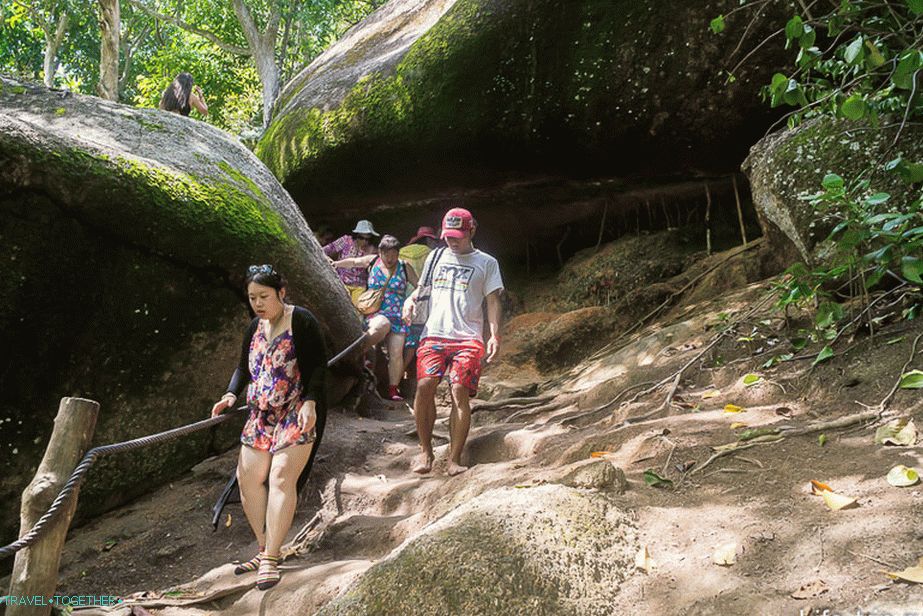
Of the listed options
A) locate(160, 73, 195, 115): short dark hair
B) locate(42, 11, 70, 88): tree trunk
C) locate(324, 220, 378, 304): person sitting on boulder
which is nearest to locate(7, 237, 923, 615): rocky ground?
locate(324, 220, 378, 304): person sitting on boulder

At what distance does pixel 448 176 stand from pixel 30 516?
6746 millimetres

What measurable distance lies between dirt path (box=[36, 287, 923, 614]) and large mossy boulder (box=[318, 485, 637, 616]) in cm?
13

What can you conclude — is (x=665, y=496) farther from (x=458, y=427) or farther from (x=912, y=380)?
(x=458, y=427)

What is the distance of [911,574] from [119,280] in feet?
14.9

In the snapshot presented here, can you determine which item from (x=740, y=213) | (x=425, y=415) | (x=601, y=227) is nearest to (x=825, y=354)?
(x=425, y=415)

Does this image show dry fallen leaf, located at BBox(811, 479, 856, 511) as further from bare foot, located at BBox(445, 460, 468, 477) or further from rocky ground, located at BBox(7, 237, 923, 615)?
bare foot, located at BBox(445, 460, 468, 477)

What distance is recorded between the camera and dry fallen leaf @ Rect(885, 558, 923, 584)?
7.14 ft

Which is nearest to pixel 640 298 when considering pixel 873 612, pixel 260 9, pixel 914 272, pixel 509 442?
pixel 509 442

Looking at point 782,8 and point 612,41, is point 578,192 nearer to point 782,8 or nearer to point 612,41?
point 612,41

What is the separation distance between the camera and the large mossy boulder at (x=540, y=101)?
7250 mm

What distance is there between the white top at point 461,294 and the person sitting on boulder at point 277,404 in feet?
3.54

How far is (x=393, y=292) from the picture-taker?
7.23m

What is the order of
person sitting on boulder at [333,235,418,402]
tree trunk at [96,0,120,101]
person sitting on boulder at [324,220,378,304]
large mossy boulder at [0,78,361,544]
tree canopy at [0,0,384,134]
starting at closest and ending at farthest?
large mossy boulder at [0,78,361,544], person sitting on boulder at [333,235,418,402], person sitting on boulder at [324,220,378,304], tree trunk at [96,0,120,101], tree canopy at [0,0,384,134]

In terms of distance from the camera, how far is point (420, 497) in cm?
471
